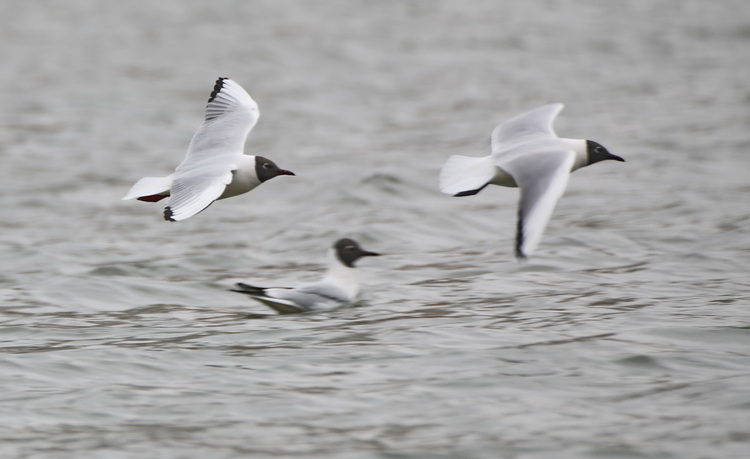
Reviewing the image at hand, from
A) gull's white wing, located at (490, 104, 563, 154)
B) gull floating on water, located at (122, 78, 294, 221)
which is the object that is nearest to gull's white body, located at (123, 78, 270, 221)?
gull floating on water, located at (122, 78, 294, 221)

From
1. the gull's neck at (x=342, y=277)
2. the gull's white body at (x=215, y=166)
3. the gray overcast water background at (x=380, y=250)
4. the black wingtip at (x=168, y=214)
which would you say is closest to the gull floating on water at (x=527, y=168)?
the gray overcast water background at (x=380, y=250)

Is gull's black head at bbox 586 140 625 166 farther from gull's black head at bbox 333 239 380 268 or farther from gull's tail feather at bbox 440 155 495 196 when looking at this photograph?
gull's black head at bbox 333 239 380 268

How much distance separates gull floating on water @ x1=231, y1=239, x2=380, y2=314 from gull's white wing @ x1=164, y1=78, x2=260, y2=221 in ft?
3.00

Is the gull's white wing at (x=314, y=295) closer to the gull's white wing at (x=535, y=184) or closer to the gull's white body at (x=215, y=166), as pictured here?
the gull's white body at (x=215, y=166)

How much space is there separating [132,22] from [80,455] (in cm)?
2017

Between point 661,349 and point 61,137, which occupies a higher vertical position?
point 61,137

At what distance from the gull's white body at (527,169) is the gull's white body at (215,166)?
50.8 inches

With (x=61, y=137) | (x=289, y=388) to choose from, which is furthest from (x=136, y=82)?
(x=289, y=388)

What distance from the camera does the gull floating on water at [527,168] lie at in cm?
690

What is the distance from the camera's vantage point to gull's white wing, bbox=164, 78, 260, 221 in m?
7.43

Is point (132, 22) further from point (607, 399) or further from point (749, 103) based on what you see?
point (607, 399)

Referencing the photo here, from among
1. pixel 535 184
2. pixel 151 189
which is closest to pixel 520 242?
pixel 535 184

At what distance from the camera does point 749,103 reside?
18359mm

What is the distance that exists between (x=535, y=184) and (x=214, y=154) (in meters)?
2.26
